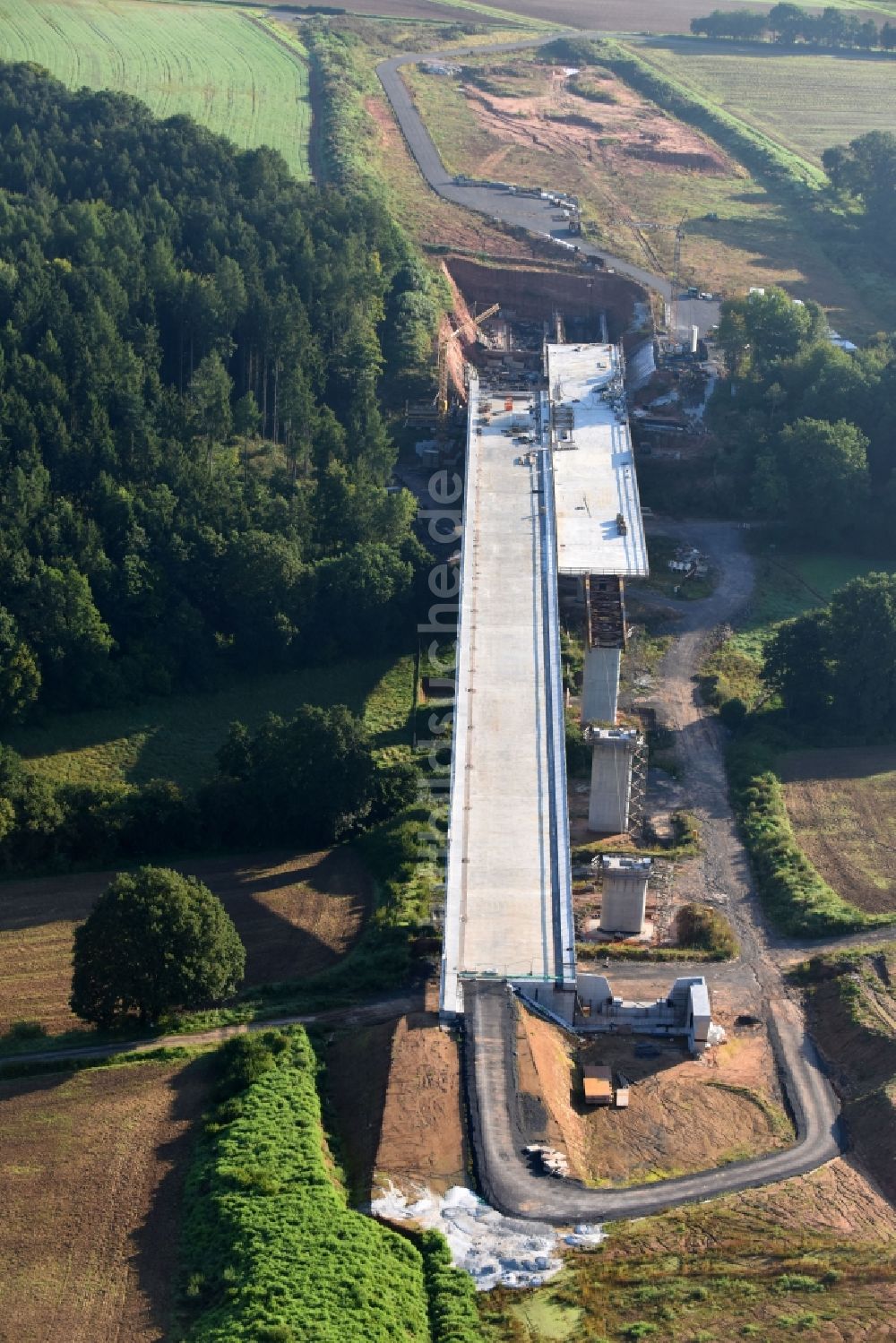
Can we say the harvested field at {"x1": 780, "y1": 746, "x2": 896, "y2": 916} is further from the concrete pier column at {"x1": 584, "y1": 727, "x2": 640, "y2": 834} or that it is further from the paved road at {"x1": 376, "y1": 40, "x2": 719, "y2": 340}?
the paved road at {"x1": 376, "y1": 40, "x2": 719, "y2": 340}

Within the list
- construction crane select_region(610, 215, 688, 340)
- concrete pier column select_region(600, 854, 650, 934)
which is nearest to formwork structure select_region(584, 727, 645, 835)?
concrete pier column select_region(600, 854, 650, 934)

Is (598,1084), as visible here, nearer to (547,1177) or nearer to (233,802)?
(547,1177)

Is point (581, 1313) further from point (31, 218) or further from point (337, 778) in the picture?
point (31, 218)

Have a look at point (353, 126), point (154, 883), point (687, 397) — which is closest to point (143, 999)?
point (154, 883)

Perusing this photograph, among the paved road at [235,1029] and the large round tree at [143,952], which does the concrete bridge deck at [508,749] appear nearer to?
the paved road at [235,1029]

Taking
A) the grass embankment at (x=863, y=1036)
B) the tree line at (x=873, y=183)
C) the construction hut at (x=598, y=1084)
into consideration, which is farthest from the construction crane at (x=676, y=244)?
the construction hut at (x=598, y=1084)

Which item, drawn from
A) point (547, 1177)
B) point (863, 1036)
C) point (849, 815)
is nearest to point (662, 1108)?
point (547, 1177)
